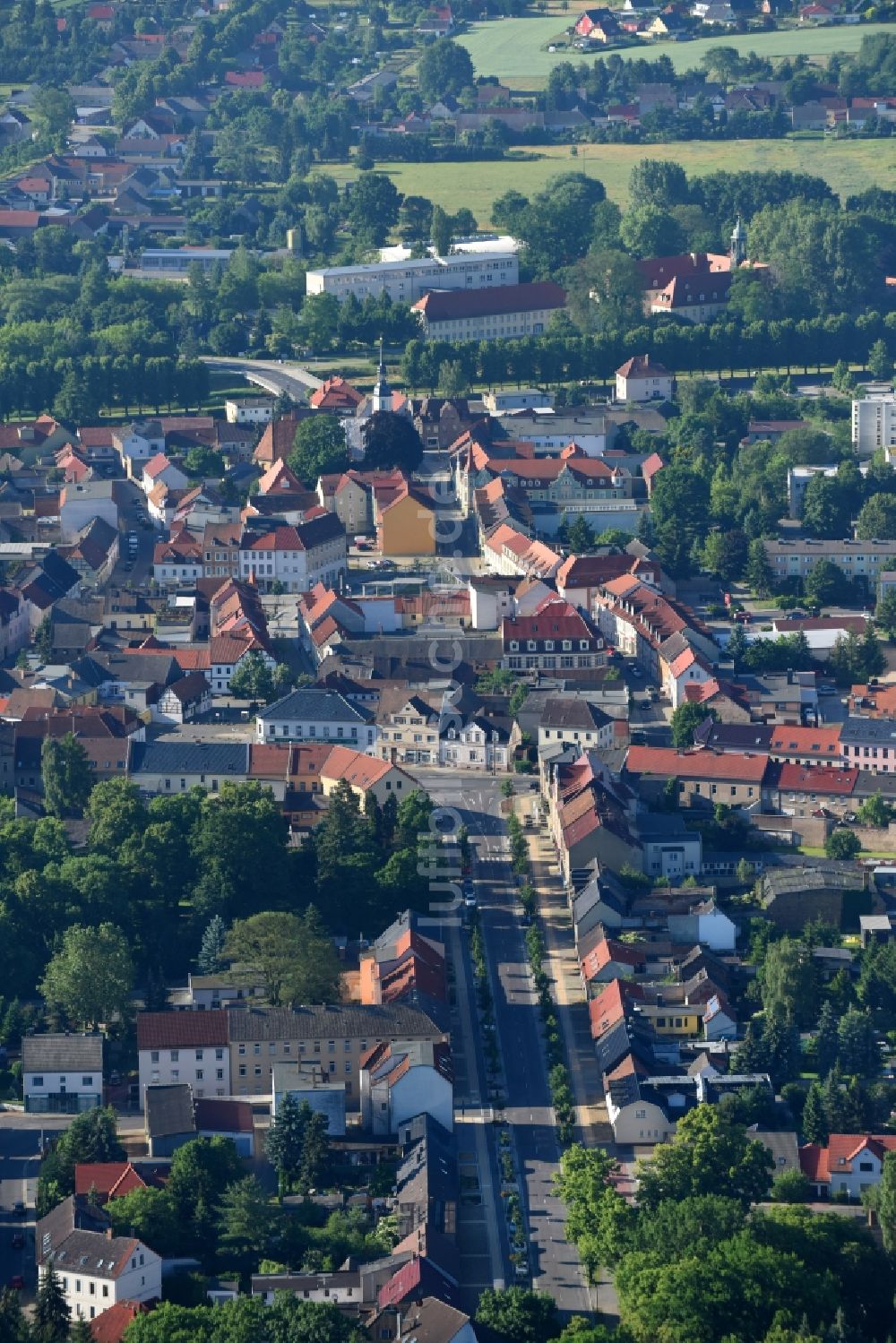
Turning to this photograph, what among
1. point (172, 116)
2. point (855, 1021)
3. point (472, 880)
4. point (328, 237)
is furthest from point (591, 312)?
point (855, 1021)

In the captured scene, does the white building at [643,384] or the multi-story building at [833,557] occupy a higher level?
the white building at [643,384]

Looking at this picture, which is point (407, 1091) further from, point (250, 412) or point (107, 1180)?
point (250, 412)

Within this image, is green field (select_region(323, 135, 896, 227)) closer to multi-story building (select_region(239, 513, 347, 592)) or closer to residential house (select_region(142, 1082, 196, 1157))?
multi-story building (select_region(239, 513, 347, 592))

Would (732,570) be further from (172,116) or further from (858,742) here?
(172,116)

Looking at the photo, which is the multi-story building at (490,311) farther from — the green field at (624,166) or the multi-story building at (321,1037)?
the multi-story building at (321,1037)

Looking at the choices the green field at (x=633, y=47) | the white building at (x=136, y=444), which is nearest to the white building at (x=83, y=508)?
the white building at (x=136, y=444)

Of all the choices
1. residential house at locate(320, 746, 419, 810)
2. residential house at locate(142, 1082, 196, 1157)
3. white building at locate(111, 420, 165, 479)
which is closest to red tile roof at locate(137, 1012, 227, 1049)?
residential house at locate(142, 1082, 196, 1157)

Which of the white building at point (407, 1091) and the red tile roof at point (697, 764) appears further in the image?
the red tile roof at point (697, 764)
